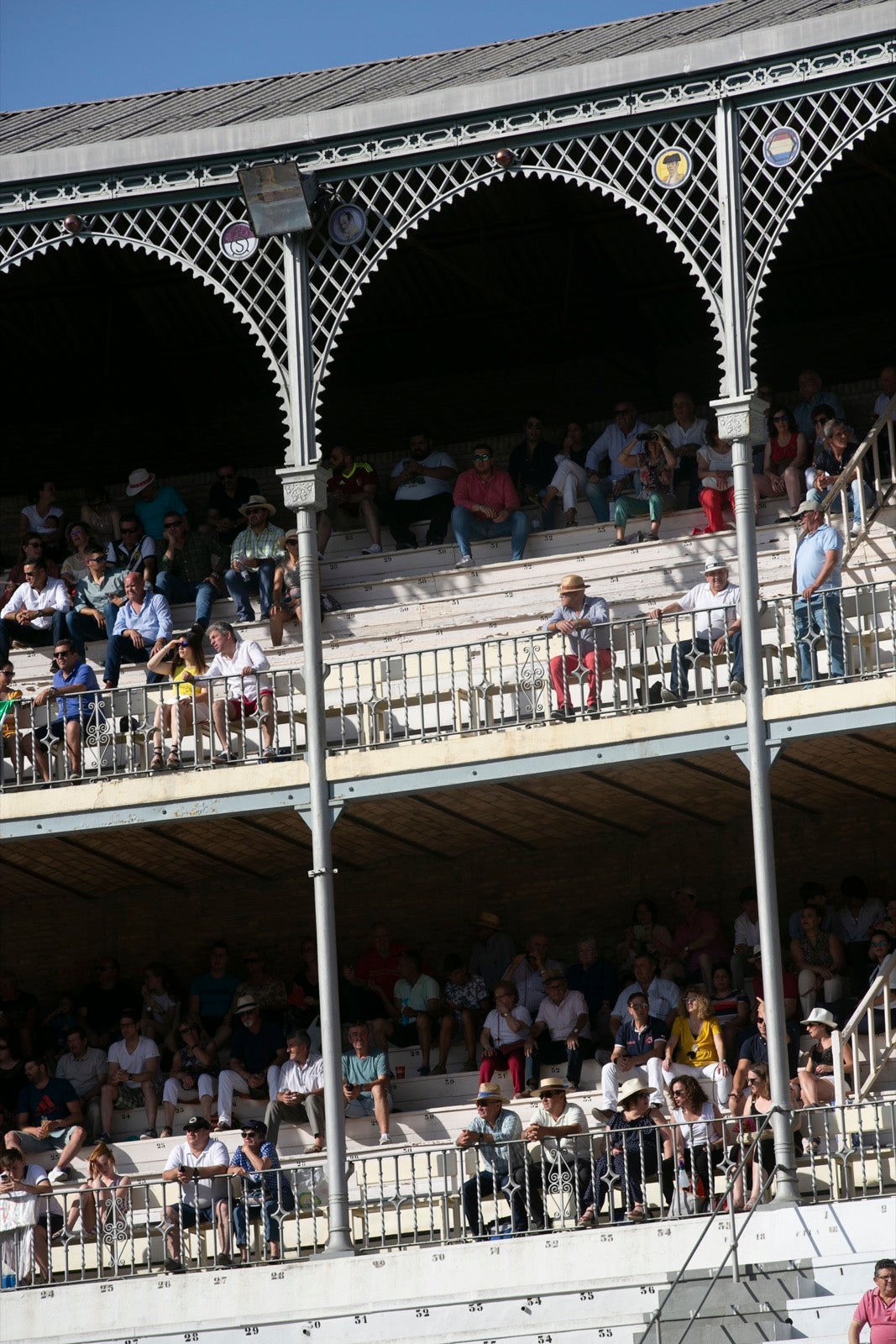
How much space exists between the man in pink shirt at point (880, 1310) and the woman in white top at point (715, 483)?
779 cm

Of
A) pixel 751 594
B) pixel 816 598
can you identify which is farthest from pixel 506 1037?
pixel 816 598

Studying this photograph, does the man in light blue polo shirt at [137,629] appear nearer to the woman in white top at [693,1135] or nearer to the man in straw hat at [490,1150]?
the man in straw hat at [490,1150]

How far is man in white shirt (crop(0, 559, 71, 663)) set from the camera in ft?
70.1

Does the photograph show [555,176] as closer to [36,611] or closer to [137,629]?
[137,629]

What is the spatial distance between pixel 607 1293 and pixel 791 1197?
1.47 meters

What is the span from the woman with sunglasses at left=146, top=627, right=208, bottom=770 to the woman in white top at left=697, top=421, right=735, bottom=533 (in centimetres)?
447

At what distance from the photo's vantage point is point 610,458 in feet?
72.0

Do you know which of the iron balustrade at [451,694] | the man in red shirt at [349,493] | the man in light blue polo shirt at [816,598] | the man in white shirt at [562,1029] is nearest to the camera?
the man in light blue polo shirt at [816,598]

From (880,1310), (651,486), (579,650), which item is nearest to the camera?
(880,1310)

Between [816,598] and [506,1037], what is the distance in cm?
424

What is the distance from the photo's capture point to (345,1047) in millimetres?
19297

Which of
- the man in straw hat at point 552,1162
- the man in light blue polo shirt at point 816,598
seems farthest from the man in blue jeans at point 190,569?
the man in straw hat at point 552,1162

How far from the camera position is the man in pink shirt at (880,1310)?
14469mm

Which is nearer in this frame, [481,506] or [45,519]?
[481,506]
